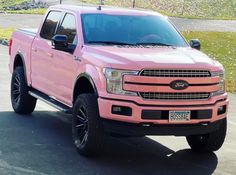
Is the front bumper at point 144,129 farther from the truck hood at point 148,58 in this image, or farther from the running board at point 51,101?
the running board at point 51,101

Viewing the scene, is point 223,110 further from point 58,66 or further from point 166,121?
point 58,66

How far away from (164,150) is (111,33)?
6.04 ft

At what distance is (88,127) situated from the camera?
743 centimetres

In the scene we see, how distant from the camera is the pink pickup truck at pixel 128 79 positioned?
7164mm

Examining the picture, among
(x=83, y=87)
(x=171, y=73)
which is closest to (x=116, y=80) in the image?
(x=171, y=73)

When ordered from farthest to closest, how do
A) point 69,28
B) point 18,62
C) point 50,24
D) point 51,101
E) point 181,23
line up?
1. point 181,23
2. point 18,62
3. point 50,24
4. point 51,101
5. point 69,28

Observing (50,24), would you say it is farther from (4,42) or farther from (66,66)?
(4,42)

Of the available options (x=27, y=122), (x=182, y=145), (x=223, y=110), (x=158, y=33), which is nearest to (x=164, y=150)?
(x=182, y=145)

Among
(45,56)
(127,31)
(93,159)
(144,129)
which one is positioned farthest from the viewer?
(45,56)

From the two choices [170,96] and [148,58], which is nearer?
[170,96]

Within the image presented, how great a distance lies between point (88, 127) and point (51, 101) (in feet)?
6.17

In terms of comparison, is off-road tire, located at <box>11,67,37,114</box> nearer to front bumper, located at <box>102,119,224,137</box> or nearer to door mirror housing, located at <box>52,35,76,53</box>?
door mirror housing, located at <box>52,35,76,53</box>

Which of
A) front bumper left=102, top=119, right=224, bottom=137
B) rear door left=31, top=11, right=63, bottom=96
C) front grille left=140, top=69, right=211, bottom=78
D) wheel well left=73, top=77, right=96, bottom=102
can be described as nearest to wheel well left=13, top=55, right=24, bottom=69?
rear door left=31, top=11, right=63, bottom=96

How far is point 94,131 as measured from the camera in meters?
7.38
